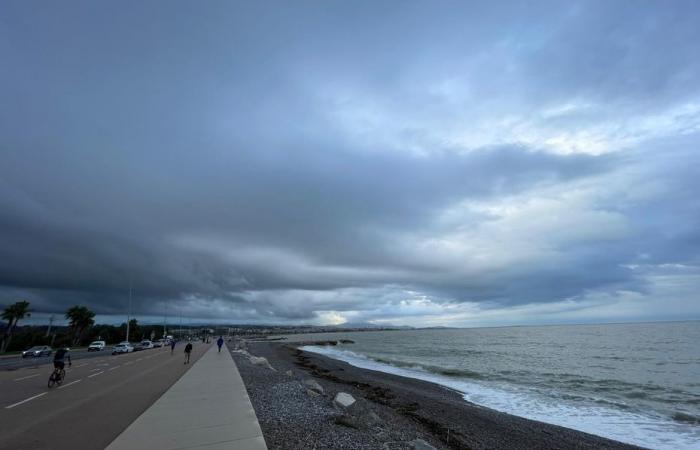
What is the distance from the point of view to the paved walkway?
7.76 m

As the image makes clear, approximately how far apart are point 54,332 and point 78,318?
15.5m

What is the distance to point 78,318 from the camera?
90.7 m

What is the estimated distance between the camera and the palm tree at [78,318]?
89875 mm

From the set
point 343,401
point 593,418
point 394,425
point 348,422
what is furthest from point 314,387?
point 593,418

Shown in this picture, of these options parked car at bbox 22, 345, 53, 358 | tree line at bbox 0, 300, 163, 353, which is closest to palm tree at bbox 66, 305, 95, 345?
tree line at bbox 0, 300, 163, 353

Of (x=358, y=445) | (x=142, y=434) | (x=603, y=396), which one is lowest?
(x=603, y=396)

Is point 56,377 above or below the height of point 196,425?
above

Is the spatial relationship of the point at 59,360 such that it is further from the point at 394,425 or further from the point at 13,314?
the point at 13,314

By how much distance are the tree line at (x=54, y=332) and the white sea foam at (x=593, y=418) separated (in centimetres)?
7058

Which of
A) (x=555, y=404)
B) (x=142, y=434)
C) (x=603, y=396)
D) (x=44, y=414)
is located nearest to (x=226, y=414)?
(x=142, y=434)

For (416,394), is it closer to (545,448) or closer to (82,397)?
(545,448)

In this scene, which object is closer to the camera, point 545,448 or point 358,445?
point 358,445

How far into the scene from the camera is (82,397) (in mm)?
14648

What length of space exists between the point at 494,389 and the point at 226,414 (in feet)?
72.1
